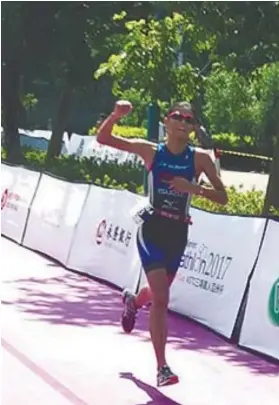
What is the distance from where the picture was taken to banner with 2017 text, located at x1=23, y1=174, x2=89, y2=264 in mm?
13357

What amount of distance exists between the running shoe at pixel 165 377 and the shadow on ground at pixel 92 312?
3.78 ft

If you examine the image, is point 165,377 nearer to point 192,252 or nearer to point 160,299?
point 160,299

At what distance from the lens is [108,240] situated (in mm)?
12172

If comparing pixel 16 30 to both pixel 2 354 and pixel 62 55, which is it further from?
pixel 2 354

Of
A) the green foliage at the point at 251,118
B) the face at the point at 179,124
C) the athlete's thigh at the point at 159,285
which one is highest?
the green foliage at the point at 251,118

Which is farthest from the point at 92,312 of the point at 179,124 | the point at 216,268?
the point at 179,124

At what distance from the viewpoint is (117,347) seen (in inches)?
338

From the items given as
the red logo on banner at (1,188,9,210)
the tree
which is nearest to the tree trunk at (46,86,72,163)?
the tree

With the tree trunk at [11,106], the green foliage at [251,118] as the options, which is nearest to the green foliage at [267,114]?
the green foliage at [251,118]

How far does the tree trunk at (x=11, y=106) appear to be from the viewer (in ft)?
86.6

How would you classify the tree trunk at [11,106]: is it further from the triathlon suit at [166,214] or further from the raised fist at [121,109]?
the triathlon suit at [166,214]

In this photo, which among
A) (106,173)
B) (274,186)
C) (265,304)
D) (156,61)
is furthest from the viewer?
(106,173)

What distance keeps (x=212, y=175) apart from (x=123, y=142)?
2.23 feet

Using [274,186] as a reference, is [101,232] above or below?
below
